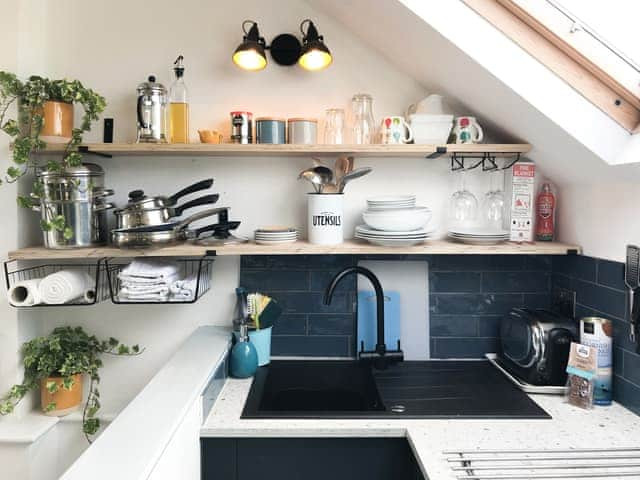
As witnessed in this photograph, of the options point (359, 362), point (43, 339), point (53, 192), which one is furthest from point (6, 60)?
point (359, 362)

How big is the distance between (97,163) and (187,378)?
1.02m

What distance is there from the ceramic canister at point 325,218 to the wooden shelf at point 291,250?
0.14 feet

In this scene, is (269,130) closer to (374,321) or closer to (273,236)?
(273,236)

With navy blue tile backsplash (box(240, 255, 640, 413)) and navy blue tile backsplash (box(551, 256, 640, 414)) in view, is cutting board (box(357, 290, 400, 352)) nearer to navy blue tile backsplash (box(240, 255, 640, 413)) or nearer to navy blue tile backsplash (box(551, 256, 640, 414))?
navy blue tile backsplash (box(240, 255, 640, 413))

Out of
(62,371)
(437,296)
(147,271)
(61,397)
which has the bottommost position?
(61,397)

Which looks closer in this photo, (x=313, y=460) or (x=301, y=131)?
(x=313, y=460)

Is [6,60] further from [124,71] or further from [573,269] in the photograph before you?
[573,269]

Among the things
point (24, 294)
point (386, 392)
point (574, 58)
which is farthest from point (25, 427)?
point (574, 58)

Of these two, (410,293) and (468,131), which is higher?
(468,131)

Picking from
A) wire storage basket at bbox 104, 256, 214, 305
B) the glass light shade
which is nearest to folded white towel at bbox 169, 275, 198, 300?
wire storage basket at bbox 104, 256, 214, 305

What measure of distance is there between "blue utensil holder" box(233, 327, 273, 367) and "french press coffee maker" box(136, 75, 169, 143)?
81 centimetres

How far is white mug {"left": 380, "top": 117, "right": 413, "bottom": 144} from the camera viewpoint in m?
1.69

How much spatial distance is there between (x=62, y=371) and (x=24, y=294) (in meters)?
0.35

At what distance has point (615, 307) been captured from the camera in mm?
1488
